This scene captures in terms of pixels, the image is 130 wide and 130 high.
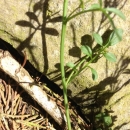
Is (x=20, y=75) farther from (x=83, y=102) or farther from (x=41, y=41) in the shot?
(x=83, y=102)

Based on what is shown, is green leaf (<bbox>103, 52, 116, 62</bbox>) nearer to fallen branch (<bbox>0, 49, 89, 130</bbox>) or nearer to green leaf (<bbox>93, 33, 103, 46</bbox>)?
green leaf (<bbox>93, 33, 103, 46</bbox>)

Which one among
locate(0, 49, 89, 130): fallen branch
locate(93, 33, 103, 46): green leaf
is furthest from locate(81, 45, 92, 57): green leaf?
locate(0, 49, 89, 130): fallen branch

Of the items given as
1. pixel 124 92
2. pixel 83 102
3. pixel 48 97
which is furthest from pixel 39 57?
pixel 124 92

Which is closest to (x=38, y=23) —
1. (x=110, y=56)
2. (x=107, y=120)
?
(x=110, y=56)

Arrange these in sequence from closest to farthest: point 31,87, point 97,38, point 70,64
A: point 97,38 → point 70,64 → point 31,87

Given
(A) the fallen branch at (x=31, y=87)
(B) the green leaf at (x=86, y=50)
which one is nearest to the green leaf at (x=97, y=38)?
(B) the green leaf at (x=86, y=50)

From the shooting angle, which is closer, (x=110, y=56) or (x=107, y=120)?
(x=110, y=56)

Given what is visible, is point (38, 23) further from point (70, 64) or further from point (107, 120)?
point (107, 120)

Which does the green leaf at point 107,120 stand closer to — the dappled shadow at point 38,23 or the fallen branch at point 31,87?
the fallen branch at point 31,87
